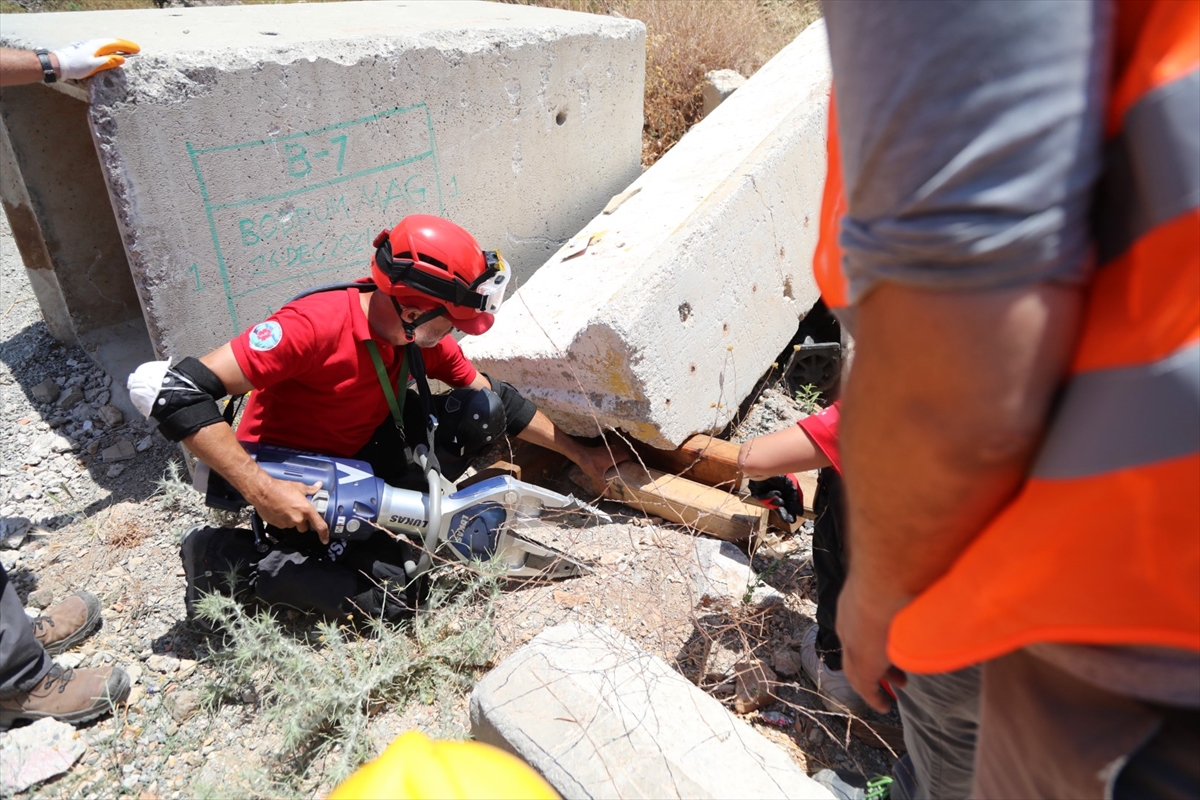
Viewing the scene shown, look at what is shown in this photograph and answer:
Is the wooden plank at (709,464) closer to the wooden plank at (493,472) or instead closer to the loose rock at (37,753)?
the wooden plank at (493,472)

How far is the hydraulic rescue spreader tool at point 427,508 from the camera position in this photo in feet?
8.09

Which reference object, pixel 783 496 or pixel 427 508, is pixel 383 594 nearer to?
pixel 427 508

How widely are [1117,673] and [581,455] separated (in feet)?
8.03

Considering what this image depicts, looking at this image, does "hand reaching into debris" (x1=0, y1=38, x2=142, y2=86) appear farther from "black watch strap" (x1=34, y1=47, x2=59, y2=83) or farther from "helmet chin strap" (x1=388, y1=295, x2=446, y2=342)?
"helmet chin strap" (x1=388, y1=295, x2=446, y2=342)

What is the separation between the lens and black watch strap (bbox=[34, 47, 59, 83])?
2.55 meters

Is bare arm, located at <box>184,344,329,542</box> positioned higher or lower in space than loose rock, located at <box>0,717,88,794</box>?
higher

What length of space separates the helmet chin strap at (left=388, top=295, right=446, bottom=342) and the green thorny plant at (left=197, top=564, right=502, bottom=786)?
0.81 m

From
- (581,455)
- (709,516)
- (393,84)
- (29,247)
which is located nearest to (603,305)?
(581,455)

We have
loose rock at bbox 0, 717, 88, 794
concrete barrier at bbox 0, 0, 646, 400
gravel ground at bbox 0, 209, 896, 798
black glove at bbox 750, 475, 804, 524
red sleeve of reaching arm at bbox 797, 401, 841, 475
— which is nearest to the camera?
red sleeve of reaching arm at bbox 797, 401, 841, 475

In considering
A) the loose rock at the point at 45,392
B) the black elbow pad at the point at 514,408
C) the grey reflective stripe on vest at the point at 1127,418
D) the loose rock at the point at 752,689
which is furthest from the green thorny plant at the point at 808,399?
the loose rock at the point at 45,392

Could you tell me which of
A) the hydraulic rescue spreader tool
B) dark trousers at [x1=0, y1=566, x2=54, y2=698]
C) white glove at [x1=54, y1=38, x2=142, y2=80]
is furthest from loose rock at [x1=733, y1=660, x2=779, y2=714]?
white glove at [x1=54, y1=38, x2=142, y2=80]

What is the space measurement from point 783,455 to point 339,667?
4.91 feet

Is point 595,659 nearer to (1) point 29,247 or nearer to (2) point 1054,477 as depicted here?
(2) point 1054,477

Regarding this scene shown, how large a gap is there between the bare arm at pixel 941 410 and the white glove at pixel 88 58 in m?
2.75
